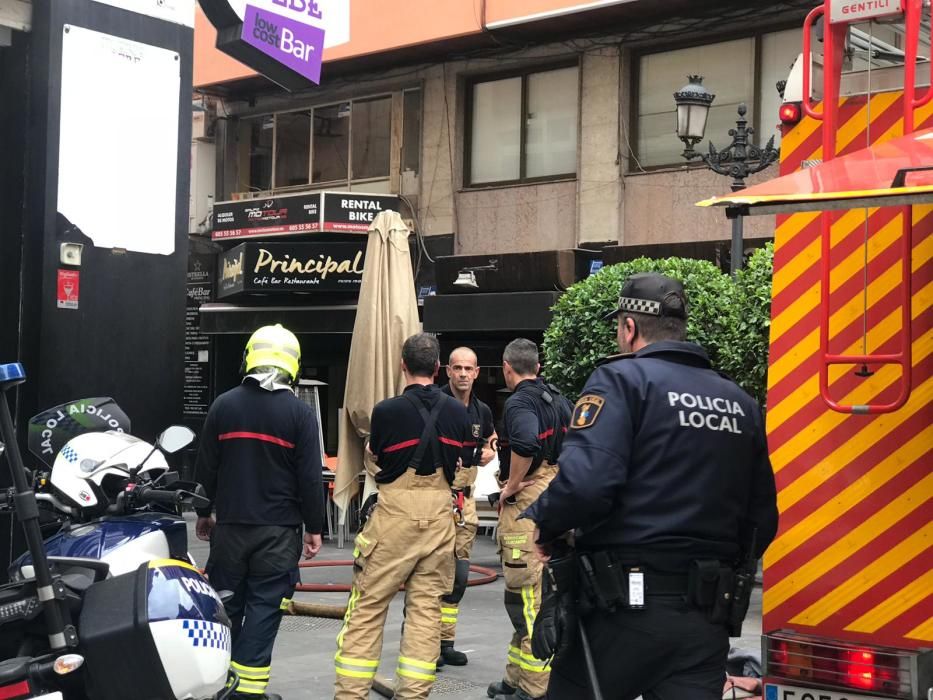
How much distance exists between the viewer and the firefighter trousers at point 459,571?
25.9 feet

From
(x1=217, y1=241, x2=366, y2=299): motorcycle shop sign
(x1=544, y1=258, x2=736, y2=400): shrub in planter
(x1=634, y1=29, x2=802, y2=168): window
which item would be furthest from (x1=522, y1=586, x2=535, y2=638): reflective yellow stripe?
(x1=217, y1=241, x2=366, y2=299): motorcycle shop sign

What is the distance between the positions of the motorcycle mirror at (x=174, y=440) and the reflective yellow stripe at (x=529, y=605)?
2455 millimetres

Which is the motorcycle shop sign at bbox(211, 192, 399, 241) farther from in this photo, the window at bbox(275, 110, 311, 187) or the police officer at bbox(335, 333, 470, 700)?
the police officer at bbox(335, 333, 470, 700)

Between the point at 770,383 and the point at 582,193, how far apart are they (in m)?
14.5

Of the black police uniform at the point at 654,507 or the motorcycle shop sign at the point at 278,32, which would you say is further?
the motorcycle shop sign at the point at 278,32

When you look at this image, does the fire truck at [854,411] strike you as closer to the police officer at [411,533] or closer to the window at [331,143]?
the police officer at [411,533]

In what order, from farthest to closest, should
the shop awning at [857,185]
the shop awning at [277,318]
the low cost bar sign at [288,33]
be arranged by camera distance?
1. the shop awning at [277,318]
2. the low cost bar sign at [288,33]
3. the shop awning at [857,185]

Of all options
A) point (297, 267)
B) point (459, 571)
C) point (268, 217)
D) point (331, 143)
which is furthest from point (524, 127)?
point (459, 571)

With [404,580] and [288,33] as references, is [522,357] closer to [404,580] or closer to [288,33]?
[404,580]

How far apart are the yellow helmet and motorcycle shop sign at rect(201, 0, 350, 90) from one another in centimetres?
230

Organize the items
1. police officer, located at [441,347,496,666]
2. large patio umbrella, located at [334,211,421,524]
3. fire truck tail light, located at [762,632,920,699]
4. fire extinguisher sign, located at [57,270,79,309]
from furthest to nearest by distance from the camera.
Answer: large patio umbrella, located at [334,211,421,524] < police officer, located at [441,347,496,666] < fire extinguisher sign, located at [57,270,79,309] < fire truck tail light, located at [762,632,920,699]

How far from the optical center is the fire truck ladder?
12.8ft

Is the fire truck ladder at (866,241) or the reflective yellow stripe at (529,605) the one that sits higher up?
the fire truck ladder at (866,241)

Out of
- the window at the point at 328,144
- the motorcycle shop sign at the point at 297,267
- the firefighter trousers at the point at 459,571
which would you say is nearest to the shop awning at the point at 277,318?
the motorcycle shop sign at the point at 297,267
